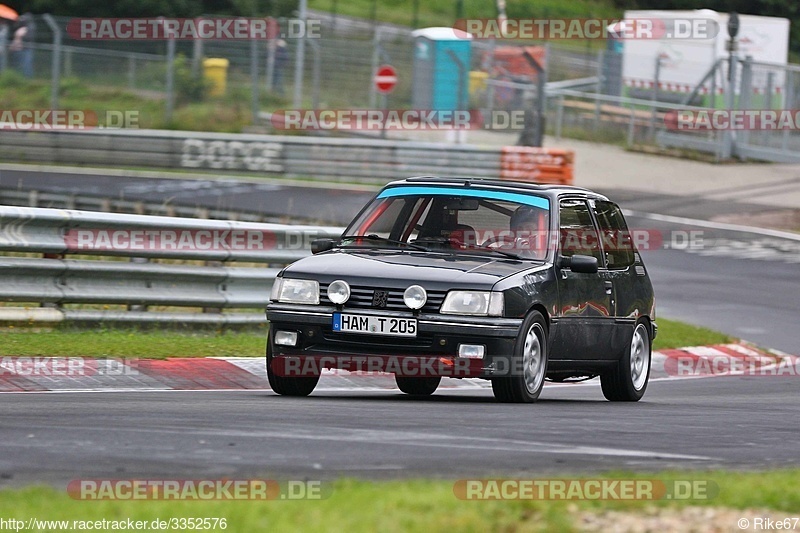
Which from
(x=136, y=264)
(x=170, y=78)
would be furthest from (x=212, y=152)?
(x=136, y=264)

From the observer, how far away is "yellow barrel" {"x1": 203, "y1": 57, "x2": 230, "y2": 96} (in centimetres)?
3350

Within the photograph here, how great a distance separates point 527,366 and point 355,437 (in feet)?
8.23

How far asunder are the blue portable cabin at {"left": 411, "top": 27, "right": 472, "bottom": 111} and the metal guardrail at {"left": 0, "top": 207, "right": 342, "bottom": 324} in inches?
800

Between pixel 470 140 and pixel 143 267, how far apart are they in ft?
79.8

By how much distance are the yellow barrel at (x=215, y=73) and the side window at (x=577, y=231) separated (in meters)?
23.6

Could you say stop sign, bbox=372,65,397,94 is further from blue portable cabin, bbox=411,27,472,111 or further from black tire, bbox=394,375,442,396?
black tire, bbox=394,375,442,396

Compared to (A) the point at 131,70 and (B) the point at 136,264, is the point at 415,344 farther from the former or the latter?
(A) the point at 131,70

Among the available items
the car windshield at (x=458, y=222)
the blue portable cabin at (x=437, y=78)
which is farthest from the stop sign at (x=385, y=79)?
the car windshield at (x=458, y=222)

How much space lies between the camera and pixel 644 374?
37.8 feet

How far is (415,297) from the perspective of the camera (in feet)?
29.8

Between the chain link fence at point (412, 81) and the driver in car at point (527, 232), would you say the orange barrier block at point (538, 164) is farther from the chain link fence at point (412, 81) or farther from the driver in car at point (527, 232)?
the driver in car at point (527, 232)

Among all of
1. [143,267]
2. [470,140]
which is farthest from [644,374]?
[470,140]

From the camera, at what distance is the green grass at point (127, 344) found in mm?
10977

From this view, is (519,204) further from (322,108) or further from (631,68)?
(631,68)
